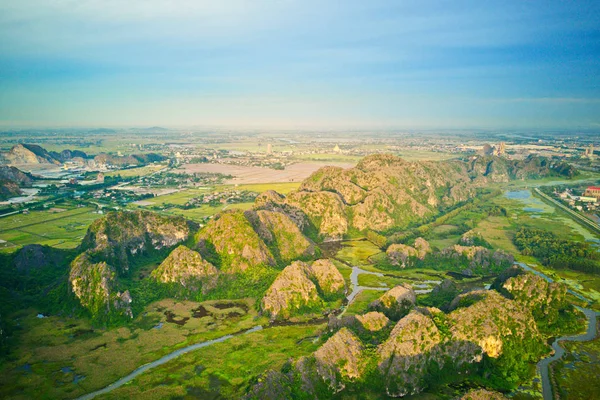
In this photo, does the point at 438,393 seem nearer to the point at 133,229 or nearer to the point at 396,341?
the point at 396,341

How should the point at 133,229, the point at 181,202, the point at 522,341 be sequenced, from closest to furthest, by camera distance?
1. the point at 522,341
2. the point at 133,229
3. the point at 181,202

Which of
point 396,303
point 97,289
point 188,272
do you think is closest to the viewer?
point 396,303

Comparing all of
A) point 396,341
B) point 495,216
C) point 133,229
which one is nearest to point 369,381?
point 396,341

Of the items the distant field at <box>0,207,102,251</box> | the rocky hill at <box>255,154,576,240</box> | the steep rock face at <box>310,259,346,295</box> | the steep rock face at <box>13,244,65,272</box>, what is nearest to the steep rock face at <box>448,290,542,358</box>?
the steep rock face at <box>310,259,346,295</box>

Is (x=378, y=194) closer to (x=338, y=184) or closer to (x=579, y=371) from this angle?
(x=338, y=184)

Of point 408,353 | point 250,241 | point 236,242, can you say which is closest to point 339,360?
point 408,353
